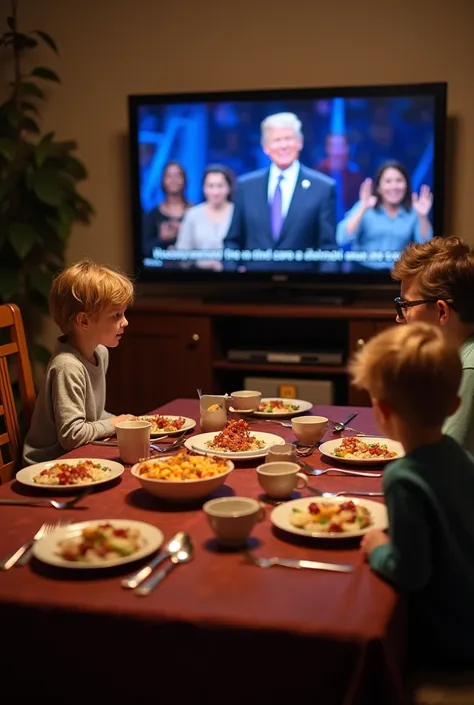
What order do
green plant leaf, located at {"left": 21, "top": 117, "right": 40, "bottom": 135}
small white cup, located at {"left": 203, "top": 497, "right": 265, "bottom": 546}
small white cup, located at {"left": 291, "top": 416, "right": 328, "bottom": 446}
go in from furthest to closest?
1. green plant leaf, located at {"left": 21, "top": 117, "right": 40, "bottom": 135}
2. small white cup, located at {"left": 291, "top": 416, "right": 328, "bottom": 446}
3. small white cup, located at {"left": 203, "top": 497, "right": 265, "bottom": 546}

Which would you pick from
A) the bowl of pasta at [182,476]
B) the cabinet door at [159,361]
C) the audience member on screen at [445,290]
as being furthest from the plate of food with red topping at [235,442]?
the cabinet door at [159,361]

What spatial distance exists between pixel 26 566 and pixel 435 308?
3.85 feet

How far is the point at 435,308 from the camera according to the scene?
2193mm

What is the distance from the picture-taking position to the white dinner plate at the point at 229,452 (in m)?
2.04

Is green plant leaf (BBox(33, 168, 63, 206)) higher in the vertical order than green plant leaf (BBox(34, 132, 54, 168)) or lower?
lower

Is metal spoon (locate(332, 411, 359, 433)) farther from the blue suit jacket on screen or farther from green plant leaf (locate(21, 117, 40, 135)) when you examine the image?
green plant leaf (locate(21, 117, 40, 135))

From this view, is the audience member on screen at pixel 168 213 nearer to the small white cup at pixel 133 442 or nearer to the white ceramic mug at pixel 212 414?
the white ceramic mug at pixel 212 414

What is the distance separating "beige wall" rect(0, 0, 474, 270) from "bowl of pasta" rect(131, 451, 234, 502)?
2.89 metres

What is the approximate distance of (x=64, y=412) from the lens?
2346mm

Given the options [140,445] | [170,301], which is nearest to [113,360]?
[170,301]

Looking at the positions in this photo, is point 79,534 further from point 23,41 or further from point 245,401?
point 23,41

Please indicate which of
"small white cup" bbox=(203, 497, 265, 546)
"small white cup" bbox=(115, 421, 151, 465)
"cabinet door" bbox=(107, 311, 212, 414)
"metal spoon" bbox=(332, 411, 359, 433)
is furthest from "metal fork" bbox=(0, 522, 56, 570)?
"cabinet door" bbox=(107, 311, 212, 414)

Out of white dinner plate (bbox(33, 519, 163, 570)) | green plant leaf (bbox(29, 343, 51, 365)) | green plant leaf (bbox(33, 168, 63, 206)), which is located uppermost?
green plant leaf (bbox(33, 168, 63, 206))

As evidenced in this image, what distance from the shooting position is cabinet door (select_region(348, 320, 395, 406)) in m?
4.14
